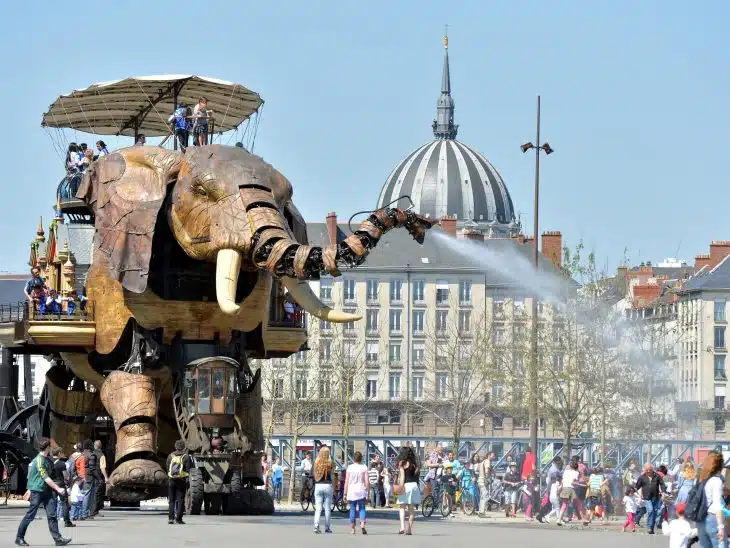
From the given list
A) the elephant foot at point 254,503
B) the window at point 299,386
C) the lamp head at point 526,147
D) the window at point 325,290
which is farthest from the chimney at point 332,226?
the elephant foot at point 254,503

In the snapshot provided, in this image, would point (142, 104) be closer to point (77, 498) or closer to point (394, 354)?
point (77, 498)

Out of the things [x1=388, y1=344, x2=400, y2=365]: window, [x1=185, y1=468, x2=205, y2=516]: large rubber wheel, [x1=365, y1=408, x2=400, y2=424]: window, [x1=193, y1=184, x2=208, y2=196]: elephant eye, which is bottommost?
[x1=185, y1=468, x2=205, y2=516]: large rubber wheel

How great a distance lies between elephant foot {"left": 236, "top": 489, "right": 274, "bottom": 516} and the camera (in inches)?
1548

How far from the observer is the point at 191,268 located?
127 ft

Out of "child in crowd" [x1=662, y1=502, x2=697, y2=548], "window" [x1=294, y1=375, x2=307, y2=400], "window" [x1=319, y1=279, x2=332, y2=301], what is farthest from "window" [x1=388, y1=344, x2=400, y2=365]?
"child in crowd" [x1=662, y1=502, x2=697, y2=548]

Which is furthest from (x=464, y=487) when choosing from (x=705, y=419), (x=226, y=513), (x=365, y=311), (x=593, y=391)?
(x=365, y=311)

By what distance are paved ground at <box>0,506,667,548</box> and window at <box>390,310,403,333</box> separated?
310ft

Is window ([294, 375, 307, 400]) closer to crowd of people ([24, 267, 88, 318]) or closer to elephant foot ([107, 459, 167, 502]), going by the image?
crowd of people ([24, 267, 88, 318])

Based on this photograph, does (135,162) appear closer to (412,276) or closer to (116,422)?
(116,422)

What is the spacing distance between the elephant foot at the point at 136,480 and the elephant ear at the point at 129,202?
315cm

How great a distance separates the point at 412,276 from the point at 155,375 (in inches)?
3853

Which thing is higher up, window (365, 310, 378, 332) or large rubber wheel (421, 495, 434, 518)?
window (365, 310, 378, 332)

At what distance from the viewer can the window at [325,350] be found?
4409 inches

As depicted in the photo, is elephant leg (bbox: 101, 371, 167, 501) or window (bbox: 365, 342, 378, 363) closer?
elephant leg (bbox: 101, 371, 167, 501)
